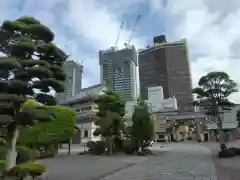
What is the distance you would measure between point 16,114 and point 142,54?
294 ft

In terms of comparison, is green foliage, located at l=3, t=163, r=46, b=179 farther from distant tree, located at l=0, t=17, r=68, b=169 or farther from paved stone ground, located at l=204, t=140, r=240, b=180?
paved stone ground, located at l=204, t=140, r=240, b=180

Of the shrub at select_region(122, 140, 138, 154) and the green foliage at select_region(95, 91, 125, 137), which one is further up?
the green foliage at select_region(95, 91, 125, 137)

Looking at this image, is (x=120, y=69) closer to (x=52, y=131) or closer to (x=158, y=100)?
(x=158, y=100)

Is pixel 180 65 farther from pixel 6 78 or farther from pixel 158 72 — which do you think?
pixel 6 78

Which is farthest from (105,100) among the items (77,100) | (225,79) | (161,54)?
(161,54)

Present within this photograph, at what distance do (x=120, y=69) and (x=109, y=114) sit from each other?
64.0 m

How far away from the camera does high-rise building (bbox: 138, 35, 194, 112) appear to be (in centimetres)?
9462

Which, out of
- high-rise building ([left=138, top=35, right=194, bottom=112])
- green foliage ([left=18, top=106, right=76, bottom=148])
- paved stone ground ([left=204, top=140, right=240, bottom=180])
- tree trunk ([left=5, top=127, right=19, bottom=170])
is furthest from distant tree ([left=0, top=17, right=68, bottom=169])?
high-rise building ([left=138, top=35, right=194, bottom=112])

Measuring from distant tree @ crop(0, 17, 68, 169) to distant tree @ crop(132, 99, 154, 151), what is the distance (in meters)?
18.2

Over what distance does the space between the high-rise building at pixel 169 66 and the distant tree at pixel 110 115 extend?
6745 centimetres

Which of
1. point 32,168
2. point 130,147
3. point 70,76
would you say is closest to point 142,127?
point 130,147

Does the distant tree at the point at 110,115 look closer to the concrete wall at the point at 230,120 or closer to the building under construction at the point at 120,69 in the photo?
the concrete wall at the point at 230,120

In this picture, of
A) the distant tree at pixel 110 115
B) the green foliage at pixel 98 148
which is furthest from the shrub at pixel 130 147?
the green foliage at pixel 98 148

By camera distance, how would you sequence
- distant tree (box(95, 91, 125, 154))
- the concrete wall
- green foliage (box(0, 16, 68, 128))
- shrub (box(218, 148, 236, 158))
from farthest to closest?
1. the concrete wall
2. distant tree (box(95, 91, 125, 154))
3. shrub (box(218, 148, 236, 158))
4. green foliage (box(0, 16, 68, 128))
